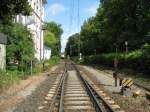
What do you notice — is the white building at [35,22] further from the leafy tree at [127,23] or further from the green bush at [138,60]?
the leafy tree at [127,23]

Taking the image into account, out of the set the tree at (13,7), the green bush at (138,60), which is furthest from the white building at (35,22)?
the tree at (13,7)

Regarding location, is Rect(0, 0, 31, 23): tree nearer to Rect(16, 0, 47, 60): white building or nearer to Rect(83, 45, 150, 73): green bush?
Rect(83, 45, 150, 73): green bush

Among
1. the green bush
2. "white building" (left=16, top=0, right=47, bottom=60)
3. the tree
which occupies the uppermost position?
"white building" (left=16, top=0, right=47, bottom=60)

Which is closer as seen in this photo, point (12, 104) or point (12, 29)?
point (12, 104)

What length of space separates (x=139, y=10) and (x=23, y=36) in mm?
26226

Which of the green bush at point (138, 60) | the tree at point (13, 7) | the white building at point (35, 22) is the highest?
the white building at point (35, 22)

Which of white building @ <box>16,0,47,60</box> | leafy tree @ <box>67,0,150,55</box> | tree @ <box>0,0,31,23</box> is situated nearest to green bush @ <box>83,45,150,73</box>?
leafy tree @ <box>67,0,150,55</box>

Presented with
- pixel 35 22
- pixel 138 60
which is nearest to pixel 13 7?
pixel 138 60

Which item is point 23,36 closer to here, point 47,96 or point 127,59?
point 127,59

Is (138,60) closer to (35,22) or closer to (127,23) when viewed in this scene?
(127,23)

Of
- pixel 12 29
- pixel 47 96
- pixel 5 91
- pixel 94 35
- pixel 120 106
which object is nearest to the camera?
pixel 120 106

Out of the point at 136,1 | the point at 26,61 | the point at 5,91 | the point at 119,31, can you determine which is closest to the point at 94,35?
the point at 119,31

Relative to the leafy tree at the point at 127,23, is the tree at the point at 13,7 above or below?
below

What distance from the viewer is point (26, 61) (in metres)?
39.1
